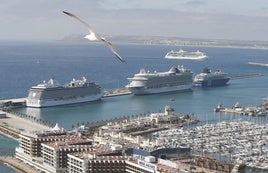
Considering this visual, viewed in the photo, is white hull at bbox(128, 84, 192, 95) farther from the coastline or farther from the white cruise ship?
the white cruise ship

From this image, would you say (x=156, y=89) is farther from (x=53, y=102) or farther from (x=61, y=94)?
(x=53, y=102)

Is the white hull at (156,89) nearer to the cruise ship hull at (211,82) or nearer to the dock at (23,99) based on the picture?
the dock at (23,99)

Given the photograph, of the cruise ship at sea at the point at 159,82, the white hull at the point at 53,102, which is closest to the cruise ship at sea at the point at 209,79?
the cruise ship at sea at the point at 159,82

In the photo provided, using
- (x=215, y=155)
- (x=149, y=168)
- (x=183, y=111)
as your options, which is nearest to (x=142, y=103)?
(x=183, y=111)

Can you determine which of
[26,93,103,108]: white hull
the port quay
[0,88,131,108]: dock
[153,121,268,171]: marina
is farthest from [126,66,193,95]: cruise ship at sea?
[153,121,268,171]: marina

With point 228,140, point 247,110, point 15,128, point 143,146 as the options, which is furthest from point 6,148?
point 247,110

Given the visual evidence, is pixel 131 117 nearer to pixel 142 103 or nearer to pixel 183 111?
pixel 183 111
